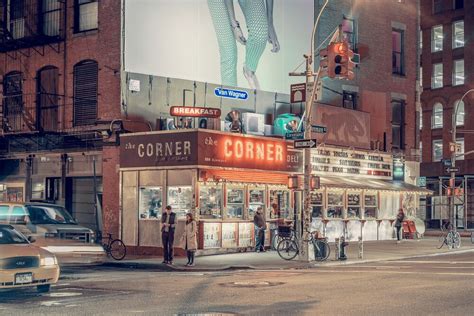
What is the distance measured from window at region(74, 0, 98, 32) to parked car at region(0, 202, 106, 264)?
12.1 meters

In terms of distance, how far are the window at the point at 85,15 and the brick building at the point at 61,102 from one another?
42 mm

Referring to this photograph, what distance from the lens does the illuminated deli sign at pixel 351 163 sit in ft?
121

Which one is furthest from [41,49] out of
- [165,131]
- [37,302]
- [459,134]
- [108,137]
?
[459,134]

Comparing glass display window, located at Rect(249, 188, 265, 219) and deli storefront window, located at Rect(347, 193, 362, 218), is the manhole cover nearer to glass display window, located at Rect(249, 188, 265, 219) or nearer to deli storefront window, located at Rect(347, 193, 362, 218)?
glass display window, located at Rect(249, 188, 265, 219)

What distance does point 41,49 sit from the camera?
34.8 metres

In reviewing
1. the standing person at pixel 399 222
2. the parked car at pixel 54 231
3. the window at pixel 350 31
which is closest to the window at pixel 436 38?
the window at pixel 350 31

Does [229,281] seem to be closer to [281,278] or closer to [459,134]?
[281,278]

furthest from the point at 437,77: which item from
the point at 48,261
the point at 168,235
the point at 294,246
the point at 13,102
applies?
the point at 48,261

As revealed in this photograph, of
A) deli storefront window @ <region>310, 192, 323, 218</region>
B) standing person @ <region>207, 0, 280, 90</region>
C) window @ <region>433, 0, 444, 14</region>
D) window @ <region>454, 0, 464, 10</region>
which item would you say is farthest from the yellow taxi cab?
window @ <region>433, 0, 444, 14</region>

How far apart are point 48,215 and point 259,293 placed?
29.9 ft

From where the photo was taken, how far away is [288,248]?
27391 millimetres

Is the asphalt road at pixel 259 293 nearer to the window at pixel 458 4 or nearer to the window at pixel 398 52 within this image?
the window at pixel 398 52

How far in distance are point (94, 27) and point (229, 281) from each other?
1729 cm

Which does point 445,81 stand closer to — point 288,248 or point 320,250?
point 288,248
